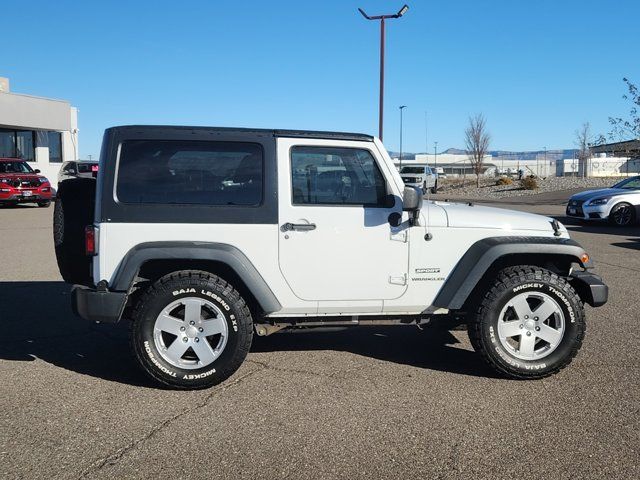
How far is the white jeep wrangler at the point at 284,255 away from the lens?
446 centimetres

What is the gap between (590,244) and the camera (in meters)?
12.7

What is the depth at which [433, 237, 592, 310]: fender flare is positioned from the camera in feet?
15.3

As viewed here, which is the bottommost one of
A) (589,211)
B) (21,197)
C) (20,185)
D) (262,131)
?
(589,211)

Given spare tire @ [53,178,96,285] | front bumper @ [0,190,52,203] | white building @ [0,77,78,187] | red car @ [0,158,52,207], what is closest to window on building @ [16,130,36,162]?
white building @ [0,77,78,187]

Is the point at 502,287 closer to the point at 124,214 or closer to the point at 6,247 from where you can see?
the point at 124,214

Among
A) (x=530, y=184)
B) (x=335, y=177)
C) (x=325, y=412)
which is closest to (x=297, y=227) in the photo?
(x=335, y=177)

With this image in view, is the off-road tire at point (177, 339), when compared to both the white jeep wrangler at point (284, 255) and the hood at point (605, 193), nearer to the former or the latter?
the white jeep wrangler at point (284, 255)

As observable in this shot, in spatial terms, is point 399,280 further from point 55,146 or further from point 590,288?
point 55,146

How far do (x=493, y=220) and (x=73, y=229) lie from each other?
3327 millimetres

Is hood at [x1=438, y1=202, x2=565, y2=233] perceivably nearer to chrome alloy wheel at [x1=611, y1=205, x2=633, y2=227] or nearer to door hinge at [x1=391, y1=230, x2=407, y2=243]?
door hinge at [x1=391, y1=230, x2=407, y2=243]

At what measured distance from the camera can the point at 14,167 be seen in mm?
23156

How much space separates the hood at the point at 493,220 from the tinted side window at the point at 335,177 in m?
0.62

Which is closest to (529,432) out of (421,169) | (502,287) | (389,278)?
(502,287)

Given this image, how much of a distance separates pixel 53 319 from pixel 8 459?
3.35m
